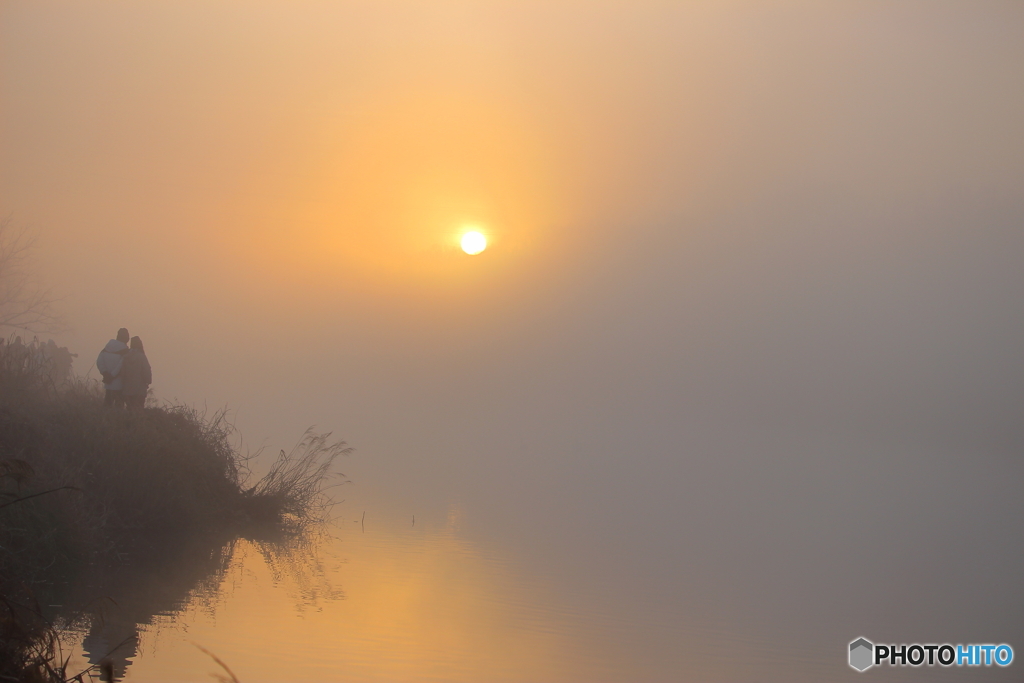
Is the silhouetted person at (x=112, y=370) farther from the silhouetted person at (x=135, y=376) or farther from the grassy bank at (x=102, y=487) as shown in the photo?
the grassy bank at (x=102, y=487)

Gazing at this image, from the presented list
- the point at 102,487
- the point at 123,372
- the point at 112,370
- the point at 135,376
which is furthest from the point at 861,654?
the point at 112,370

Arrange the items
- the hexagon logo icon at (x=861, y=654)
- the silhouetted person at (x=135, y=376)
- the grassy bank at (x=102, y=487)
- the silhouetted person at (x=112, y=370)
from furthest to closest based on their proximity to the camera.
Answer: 1. the silhouetted person at (x=135, y=376)
2. the silhouetted person at (x=112, y=370)
3. the hexagon logo icon at (x=861, y=654)
4. the grassy bank at (x=102, y=487)

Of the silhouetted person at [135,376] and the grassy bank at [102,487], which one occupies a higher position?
the silhouetted person at [135,376]

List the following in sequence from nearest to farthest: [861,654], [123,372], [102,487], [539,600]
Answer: [102,487] → [861,654] → [539,600] → [123,372]

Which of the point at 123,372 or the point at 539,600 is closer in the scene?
the point at 539,600

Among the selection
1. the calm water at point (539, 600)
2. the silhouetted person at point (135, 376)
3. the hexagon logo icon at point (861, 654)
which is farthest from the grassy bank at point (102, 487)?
the hexagon logo icon at point (861, 654)

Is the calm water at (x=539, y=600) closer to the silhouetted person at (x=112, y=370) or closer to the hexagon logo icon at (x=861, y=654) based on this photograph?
the hexagon logo icon at (x=861, y=654)

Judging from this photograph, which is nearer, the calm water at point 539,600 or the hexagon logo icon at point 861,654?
the calm water at point 539,600

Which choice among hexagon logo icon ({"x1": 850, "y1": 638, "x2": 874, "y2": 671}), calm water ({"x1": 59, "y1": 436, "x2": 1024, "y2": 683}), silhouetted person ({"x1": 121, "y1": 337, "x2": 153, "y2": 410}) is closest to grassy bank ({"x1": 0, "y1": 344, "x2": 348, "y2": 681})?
silhouetted person ({"x1": 121, "y1": 337, "x2": 153, "y2": 410})

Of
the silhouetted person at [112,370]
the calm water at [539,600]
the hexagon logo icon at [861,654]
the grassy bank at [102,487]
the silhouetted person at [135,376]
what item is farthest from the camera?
the silhouetted person at [135,376]

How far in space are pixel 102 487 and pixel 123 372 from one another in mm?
3854

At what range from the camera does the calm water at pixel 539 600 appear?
9.72 m

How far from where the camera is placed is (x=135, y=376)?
15805mm

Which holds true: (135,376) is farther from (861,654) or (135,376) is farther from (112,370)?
(861,654)
